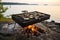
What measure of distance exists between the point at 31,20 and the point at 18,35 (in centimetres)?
79

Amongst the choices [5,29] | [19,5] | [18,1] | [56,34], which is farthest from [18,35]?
[19,5]

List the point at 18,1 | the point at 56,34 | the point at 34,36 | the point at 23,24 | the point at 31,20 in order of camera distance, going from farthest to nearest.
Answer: the point at 18,1 → the point at 56,34 → the point at 34,36 → the point at 31,20 → the point at 23,24

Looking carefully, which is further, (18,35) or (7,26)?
(7,26)

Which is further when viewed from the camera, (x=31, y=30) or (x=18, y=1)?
(x=18, y=1)

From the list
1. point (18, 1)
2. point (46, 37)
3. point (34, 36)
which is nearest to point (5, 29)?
point (34, 36)

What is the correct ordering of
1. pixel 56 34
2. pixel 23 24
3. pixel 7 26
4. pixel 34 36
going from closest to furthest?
pixel 23 24 < pixel 34 36 < pixel 56 34 < pixel 7 26

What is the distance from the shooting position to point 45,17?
4074 millimetres

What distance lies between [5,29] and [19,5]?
4845mm

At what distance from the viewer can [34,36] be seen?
407cm

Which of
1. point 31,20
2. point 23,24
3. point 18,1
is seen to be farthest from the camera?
point 18,1

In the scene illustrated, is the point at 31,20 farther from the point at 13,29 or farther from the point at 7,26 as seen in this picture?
the point at 7,26

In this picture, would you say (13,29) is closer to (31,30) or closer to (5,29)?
(5,29)

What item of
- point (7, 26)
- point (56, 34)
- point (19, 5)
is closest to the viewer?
point (56, 34)

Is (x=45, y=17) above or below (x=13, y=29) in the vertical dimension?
above
